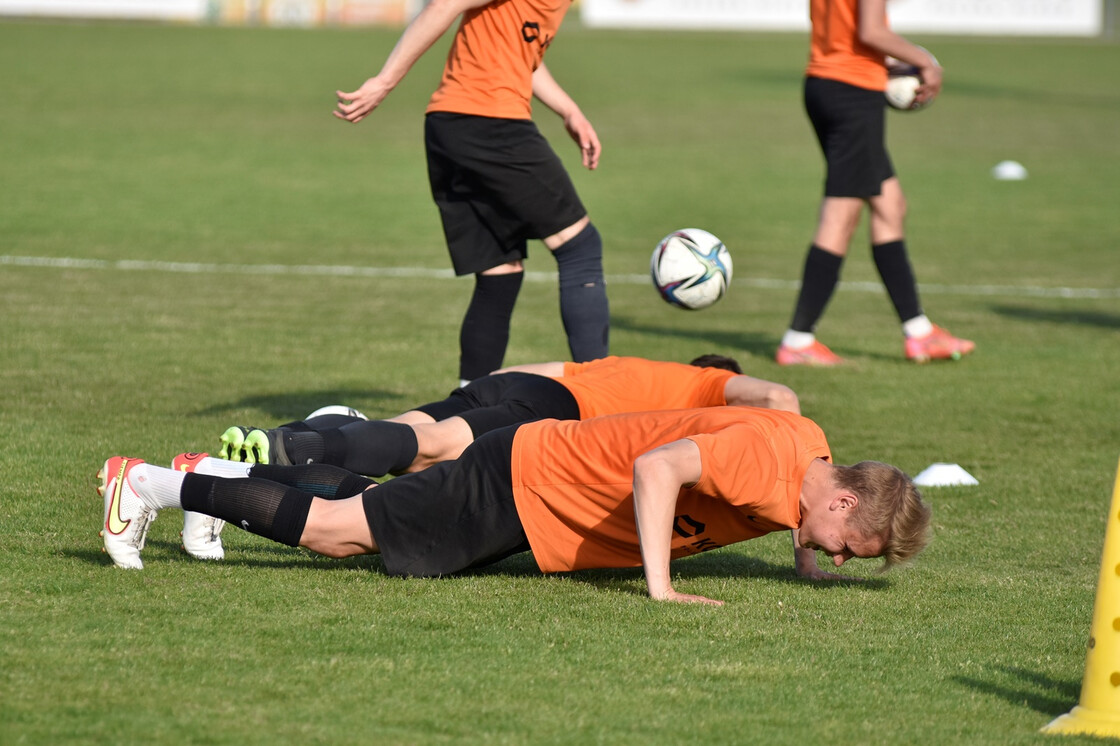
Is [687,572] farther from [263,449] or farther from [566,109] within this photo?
[566,109]

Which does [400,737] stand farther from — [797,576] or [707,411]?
[797,576]

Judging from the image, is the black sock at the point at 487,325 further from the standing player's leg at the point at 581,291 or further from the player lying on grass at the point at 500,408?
the player lying on grass at the point at 500,408

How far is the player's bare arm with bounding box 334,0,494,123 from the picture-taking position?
19.6ft

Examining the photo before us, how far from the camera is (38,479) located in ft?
18.7

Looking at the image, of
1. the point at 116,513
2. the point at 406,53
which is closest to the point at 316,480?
the point at 116,513

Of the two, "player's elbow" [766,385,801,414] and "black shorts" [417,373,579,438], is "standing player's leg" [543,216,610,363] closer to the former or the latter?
"black shorts" [417,373,579,438]

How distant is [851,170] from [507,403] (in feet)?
13.4

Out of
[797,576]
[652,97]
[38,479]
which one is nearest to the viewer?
[797,576]

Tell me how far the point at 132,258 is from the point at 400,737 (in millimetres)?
9297

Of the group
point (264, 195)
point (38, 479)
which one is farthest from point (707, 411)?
point (264, 195)

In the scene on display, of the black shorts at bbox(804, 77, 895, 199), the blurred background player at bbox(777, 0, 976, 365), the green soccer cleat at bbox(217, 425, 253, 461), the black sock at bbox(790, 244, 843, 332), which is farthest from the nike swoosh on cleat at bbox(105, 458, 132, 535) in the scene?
the black shorts at bbox(804, 77, 895, 199)

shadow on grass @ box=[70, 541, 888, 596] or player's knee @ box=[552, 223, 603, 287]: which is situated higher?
player's knee @ box=[552, 223, 603, 287]

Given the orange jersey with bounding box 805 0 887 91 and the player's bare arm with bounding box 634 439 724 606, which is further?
the orange jersey with bounding box 805 0 887 91

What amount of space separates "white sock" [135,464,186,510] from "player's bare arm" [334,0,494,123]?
1.91m
